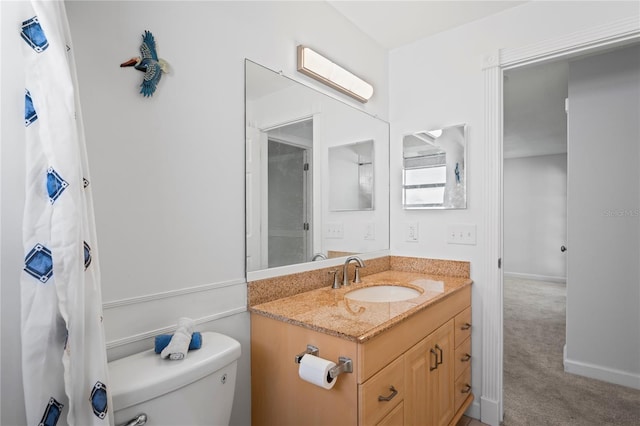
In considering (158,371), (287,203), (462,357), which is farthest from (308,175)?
(462,357)

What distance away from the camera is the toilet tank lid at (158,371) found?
0.87 m

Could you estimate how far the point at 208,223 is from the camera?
1.29 metres

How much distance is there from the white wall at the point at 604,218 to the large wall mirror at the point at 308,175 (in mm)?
1495

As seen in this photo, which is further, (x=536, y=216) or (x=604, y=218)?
(x=536, y=216)

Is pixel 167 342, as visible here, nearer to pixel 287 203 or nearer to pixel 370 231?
pixel 287 203

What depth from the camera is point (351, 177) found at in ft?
6.97

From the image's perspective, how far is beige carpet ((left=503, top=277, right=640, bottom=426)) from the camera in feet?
6.56

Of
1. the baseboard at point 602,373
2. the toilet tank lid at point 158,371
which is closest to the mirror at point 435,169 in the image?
the toilet tank lid at point 158,371

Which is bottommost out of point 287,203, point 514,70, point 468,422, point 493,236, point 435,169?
point 468,422

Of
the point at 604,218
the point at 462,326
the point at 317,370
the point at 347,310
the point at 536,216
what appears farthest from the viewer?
the point at 536,216

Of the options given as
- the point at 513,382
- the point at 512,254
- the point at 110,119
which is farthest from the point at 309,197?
the point at 512,254

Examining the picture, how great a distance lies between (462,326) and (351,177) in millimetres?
1074

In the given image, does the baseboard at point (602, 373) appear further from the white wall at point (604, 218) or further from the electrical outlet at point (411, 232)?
the electrical outlet at point (411, 232)

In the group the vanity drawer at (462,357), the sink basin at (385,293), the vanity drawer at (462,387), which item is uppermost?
the sink basin at (385,293)
